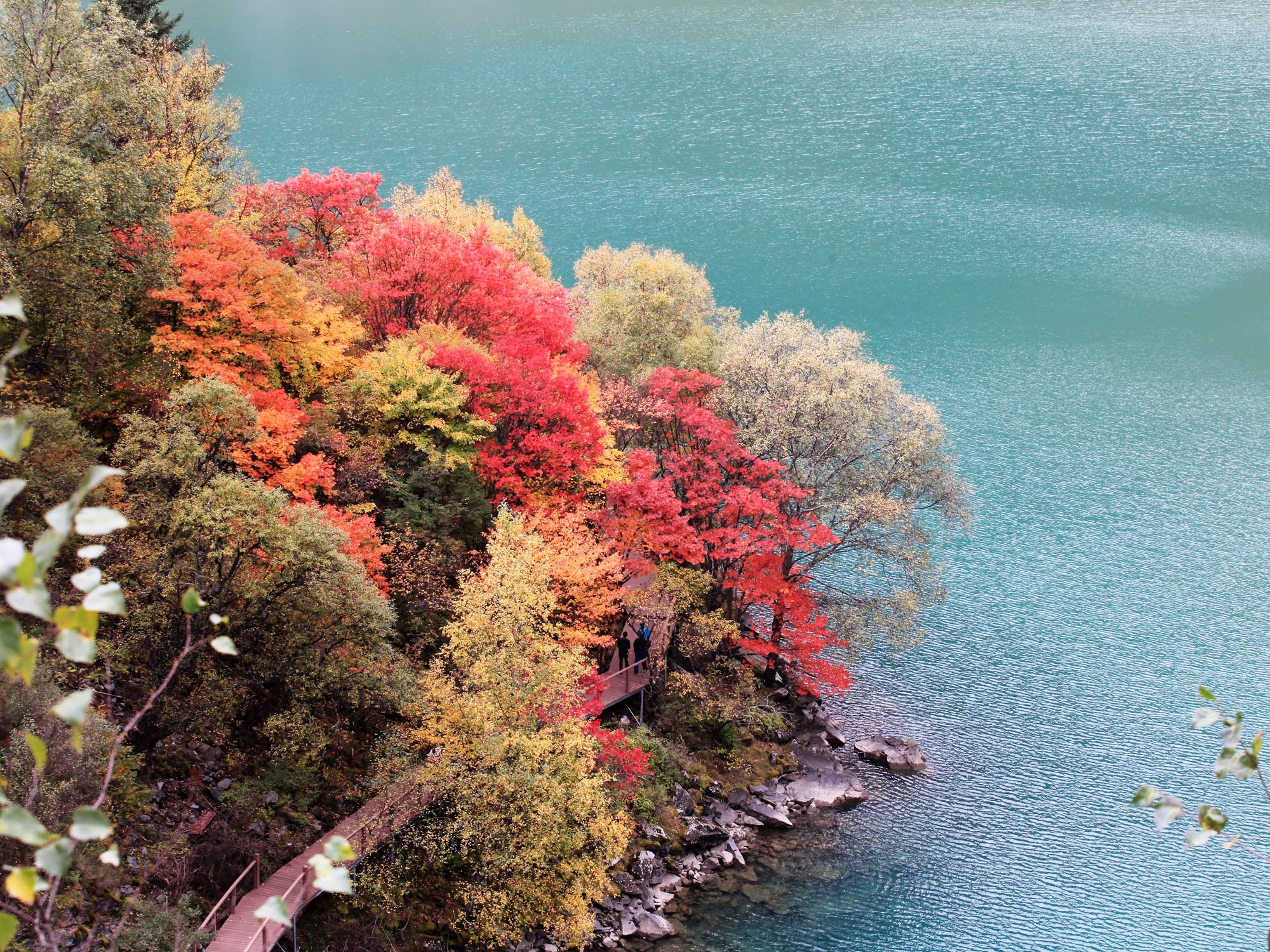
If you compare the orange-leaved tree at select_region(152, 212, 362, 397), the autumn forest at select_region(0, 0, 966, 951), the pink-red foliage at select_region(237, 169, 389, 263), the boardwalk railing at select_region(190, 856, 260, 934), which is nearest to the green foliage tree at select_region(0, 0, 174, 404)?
the autumn forest at select_region(0, 0, 966, 951)

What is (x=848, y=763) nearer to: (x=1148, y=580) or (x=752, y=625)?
(x=752, y=625)

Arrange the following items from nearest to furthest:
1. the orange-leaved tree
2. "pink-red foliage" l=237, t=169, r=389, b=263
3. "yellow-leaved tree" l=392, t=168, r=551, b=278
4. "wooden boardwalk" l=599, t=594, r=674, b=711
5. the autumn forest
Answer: the autumn forest, the orange-leaved tree, "wooden boardwalk" l=599, t=594, r=674, b=711, "pink-red foliage" l=237, t=169, r=389, b=263, "yellow-leaved tree" l=392, t=168, r=551, b=278

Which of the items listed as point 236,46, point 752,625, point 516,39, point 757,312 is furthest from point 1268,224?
point 236,46

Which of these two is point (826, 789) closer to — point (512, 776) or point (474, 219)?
point (512, 776)

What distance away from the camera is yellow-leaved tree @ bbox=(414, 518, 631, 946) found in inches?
904

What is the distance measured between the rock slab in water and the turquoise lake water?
0.63 m

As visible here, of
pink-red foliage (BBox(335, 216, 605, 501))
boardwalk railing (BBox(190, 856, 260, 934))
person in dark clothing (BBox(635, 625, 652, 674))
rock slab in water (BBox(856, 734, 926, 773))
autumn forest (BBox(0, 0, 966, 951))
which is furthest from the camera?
person in dark clothing (BBox(635, 625, 652, 674))

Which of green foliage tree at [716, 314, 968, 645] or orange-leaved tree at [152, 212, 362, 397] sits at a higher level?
orange-leaved tree at [152, 212, 362, 397]

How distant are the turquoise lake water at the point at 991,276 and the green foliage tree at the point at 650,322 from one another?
1395 centimetres

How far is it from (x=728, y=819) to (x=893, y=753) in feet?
21.6

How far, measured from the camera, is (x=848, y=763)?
3331 cm

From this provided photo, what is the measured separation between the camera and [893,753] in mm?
33219

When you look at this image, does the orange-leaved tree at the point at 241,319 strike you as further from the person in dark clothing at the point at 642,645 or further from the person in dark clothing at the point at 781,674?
the person in dark clothing at the point at 781,674

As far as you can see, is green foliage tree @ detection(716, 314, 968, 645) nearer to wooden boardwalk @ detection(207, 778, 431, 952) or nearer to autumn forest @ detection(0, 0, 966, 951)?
autumn forest @ detection(0, 0, 966, 951)
